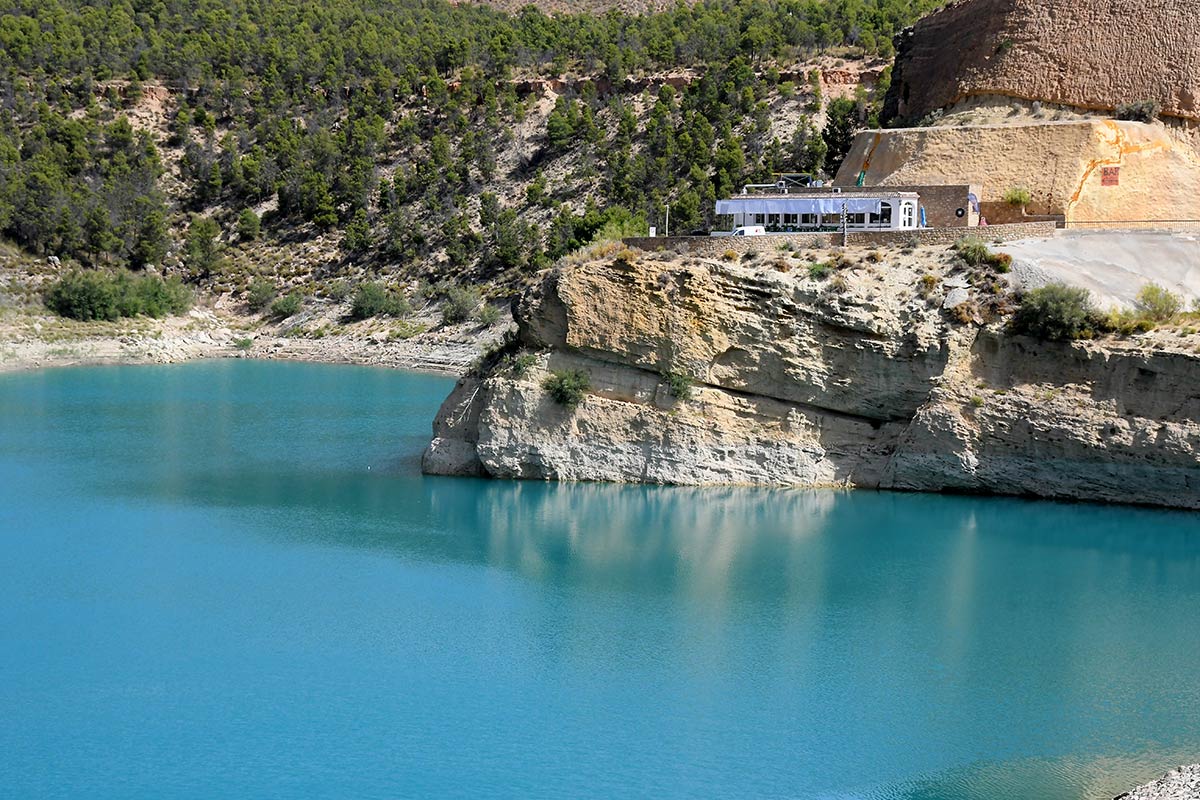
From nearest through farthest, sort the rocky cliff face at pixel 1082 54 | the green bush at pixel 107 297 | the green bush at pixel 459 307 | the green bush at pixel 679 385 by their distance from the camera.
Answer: the green bush at pixel 679 385 → the rocky cliff face at pixel 1082 54 → the green bush at pixel 459 307 → the green bush at pixel 107 297

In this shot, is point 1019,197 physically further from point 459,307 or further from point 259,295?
point 259,295

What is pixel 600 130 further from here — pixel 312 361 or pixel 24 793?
pixel 24 793

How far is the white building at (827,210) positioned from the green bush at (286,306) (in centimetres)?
4026

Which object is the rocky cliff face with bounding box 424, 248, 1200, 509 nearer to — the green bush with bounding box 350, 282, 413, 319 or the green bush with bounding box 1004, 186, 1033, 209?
the green bush with bounding box 1004, 186, 1033, 209

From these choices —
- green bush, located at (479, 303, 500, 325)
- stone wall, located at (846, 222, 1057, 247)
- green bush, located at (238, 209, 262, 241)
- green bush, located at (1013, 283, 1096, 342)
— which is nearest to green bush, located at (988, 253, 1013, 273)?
stone wall, located at (846, 222, 1057, 247)

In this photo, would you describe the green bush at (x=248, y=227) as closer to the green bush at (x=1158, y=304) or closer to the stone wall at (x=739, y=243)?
the stone wall at (x=739, y=243)

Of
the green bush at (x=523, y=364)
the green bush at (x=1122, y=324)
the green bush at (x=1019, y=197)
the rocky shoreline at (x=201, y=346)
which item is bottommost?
the rocky shoreline at (x=201, y=346)

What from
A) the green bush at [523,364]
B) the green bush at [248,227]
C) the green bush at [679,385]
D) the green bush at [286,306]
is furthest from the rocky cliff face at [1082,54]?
the green bush at [248,227]

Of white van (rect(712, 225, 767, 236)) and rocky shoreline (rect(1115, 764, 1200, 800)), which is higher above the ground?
white van (rect(712, 225, 767, 236))

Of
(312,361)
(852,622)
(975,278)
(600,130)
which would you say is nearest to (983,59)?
(975,278)

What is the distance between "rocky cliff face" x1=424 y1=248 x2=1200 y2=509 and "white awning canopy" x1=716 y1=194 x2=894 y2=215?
7.32 ft

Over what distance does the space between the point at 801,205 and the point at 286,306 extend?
42.2 meters

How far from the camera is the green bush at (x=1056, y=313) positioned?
29906mm

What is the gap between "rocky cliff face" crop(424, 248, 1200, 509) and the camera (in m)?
30.8
